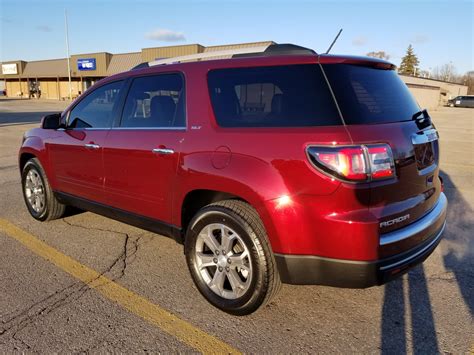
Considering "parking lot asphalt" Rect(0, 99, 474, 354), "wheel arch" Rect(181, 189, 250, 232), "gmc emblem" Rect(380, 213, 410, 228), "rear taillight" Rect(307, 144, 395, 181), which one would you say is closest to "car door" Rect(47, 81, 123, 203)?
"parking lot asphalt" Rect(0, 99, 474, 354)

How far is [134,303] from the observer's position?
2.92 m

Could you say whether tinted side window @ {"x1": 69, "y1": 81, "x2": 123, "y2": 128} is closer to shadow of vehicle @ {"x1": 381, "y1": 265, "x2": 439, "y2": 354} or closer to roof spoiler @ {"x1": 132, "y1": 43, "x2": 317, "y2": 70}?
roof spoiler @ {"x1": 132, "y1": 43, "x2": 317, "y2": 70}

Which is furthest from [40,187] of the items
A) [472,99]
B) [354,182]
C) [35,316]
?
[472,99]

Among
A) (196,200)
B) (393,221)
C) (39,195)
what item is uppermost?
(393,221)

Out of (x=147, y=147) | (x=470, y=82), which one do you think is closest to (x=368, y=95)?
(x=147, y=147)

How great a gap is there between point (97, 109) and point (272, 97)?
7.29 ft

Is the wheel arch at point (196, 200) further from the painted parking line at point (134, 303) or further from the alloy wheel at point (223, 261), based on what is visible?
the painted parking line at point (134, 303)

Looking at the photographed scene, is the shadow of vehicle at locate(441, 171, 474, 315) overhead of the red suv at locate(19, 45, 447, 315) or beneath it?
beneath

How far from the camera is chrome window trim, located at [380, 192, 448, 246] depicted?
2.29 metres

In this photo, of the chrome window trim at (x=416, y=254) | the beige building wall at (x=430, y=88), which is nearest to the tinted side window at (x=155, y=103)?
the chrome window trim at (x=416, y=254)

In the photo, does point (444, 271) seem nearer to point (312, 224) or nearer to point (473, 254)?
point (473, 254)

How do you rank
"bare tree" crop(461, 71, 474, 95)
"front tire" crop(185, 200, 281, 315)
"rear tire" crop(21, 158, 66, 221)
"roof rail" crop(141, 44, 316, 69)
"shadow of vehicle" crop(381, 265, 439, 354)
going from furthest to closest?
"bare tree" crop(461, 71, 474, 95) → "rear tire" crop(21, 158, 66, 221) → "roof rail" crop(141, 44, 316, 69) → "front tire" crop(185, 200, 281, 315) → "shadow of vehicle" crop(381, 265, 439, 354)

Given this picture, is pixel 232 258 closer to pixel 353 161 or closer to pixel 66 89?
pixel 353 161

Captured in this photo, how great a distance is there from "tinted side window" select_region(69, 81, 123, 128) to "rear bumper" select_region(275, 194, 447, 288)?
7.74 ft
